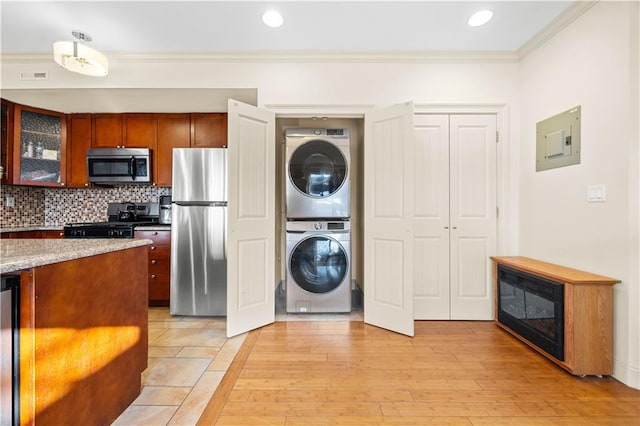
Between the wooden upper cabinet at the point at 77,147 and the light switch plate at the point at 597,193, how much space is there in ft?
16.5

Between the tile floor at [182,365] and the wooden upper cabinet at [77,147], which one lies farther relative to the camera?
the wooden upper cabinet at [77,147]

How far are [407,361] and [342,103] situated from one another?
→ 2339 millimetres

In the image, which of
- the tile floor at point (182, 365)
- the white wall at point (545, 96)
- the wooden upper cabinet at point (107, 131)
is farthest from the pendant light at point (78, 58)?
the tile floor at point (182, 365)

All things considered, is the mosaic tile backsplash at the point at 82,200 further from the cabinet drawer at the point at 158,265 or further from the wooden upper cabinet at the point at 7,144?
the cabinet drawer at the point at 158,265

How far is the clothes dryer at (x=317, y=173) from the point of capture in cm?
290

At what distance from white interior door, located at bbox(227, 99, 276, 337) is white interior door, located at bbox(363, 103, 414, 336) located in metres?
0.95

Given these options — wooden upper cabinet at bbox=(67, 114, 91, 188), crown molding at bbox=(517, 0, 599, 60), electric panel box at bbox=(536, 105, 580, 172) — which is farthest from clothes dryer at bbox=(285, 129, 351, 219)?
wooden upper cabinet at bbox=(67, 114, 91, 188)

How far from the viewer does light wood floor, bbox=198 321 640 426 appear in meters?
1.50

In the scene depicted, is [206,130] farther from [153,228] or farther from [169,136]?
[153,228]

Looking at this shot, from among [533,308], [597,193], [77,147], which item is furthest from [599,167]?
[77,147]

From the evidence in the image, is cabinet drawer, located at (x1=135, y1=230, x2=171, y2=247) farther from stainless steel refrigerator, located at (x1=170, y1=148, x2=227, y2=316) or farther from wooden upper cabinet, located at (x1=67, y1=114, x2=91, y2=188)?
wooden upper cabinet, located at (x1=67, y1=114, x2=91, y2=188)

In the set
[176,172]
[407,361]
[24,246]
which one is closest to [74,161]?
[176,172]

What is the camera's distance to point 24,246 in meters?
1.35

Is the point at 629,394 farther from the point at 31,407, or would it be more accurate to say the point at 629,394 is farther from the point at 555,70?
the point at 31,407
